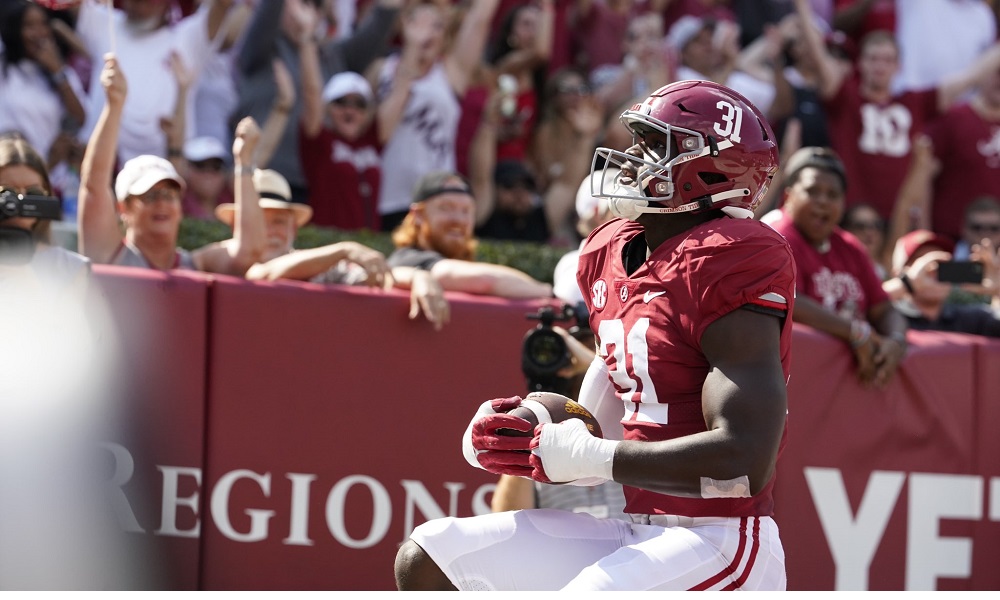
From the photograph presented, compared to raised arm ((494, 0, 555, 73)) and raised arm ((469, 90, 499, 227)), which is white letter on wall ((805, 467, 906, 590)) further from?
raised arm ((494, 0, 555, 73))

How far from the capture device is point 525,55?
8695mm

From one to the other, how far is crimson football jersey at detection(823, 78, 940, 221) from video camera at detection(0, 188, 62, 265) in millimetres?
5609

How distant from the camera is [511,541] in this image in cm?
308

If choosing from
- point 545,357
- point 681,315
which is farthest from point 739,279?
point 545,357

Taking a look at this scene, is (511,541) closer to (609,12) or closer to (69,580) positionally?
(69,580)

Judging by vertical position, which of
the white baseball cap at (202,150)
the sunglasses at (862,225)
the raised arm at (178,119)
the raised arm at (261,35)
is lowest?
the sunglasses at (862,225)

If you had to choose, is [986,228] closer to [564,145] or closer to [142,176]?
[564,145]

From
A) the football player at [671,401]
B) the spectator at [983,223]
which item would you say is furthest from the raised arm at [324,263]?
the spectator at [983,223]

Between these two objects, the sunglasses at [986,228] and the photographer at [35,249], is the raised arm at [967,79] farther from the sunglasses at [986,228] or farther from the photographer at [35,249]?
the photographer at [35,249]

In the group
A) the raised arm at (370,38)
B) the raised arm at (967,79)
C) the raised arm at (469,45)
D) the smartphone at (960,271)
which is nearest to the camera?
the smartphone at (960,271)

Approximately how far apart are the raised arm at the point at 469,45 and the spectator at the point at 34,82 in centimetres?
229

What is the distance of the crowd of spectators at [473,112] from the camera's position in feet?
18.9

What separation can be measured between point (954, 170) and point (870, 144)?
660 mm

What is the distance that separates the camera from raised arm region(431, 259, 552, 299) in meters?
5.30
